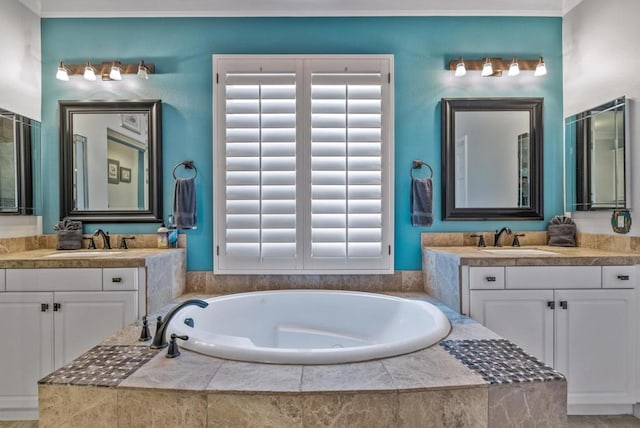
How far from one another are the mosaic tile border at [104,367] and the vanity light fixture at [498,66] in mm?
2715

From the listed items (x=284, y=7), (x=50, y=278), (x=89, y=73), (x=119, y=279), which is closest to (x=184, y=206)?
(x=119, y=279)

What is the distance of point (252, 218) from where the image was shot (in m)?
2.65

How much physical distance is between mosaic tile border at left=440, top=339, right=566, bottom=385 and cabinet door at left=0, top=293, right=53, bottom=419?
7.70 ft

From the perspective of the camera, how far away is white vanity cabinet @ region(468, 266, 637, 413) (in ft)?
7.16

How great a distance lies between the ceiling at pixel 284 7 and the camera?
2691mm

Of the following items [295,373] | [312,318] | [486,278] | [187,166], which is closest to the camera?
[295,373]

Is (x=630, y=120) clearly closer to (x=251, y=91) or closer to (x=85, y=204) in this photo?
(x=251, y=91)

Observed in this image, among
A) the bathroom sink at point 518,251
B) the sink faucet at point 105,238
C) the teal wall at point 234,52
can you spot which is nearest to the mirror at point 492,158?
the teal wall at point 234,52

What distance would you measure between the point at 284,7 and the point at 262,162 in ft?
3.92

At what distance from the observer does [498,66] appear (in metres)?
2.71

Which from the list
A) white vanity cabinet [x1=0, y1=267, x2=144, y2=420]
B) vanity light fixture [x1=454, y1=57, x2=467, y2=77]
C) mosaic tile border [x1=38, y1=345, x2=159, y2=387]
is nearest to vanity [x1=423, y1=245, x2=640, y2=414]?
vanity light fixture [x1=454, y1=57, x2=467, y2=77]

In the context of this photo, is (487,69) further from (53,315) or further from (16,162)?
(16,162)

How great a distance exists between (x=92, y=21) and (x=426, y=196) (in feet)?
9.53

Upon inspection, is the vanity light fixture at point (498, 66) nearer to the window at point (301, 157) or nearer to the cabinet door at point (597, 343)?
the window at point (301, 157)
